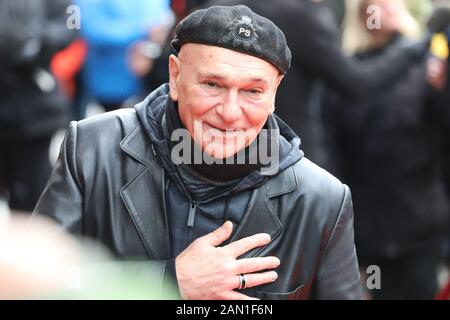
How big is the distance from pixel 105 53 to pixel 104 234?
328cm

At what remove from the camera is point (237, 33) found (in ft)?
9.48

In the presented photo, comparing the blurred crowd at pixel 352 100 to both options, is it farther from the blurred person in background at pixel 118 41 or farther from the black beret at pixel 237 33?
the black beret at pixel 237 33

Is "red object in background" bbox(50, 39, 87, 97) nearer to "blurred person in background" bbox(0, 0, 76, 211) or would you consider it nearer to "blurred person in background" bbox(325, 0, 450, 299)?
"blurred person in background" bbox(0, 0, 76, 211)

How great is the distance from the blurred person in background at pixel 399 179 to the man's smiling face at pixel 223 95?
2.23 m

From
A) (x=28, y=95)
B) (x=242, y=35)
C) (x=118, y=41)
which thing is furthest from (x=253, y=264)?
(x=118, y=41)

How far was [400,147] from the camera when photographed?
17.2ft

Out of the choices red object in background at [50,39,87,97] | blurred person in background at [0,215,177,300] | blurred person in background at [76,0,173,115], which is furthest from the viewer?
red object in background at [50,39,87,97]

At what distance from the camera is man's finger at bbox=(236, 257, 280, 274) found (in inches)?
119

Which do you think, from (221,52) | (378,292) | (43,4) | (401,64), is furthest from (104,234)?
(43,4)

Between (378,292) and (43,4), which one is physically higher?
(43,4)

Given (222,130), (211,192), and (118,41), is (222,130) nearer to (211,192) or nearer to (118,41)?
(211,192)

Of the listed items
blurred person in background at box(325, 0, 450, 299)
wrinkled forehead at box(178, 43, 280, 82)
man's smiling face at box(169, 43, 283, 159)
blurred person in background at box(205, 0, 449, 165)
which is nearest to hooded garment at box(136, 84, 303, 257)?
man's smiling face at box(169, 43, 283, 159)

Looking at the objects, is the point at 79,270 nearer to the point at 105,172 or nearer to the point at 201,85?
the point at 105,172

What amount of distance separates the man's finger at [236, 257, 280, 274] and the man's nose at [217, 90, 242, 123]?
41 centimetres
